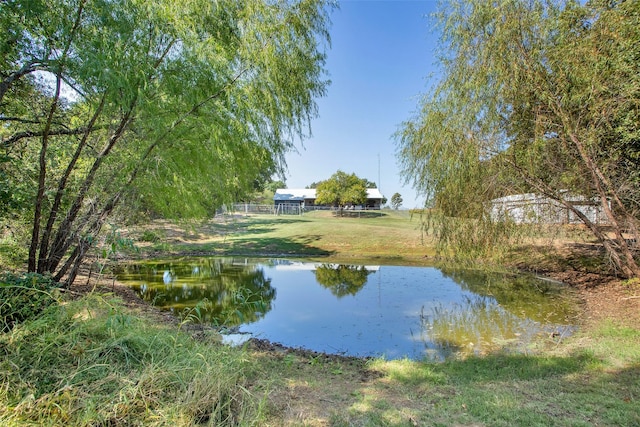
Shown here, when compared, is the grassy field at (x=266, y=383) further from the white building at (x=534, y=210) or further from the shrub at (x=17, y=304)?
the white building at (x=534, y=210)

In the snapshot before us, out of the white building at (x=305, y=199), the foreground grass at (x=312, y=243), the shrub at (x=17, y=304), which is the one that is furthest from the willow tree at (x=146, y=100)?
the white building at (x=305, y=199)

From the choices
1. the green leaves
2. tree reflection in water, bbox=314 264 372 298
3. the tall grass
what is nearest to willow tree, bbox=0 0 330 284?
the tall grass

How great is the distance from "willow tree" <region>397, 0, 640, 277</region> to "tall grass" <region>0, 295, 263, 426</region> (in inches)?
261

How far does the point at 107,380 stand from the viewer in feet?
7.13

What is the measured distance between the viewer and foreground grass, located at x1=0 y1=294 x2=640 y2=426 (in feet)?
6.74

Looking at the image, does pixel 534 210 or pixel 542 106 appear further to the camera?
pixel 534 210

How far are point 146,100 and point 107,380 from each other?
10.8 feet

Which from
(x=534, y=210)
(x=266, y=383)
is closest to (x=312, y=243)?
(x=534, y=210)

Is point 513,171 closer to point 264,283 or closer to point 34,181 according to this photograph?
point 264,283

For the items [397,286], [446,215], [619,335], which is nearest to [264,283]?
[397,286]

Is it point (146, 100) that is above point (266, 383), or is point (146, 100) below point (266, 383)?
above

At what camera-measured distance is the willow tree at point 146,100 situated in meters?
4.10

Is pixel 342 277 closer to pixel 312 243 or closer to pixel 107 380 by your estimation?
pixel 312 243

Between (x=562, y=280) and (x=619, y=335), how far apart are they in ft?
19.5
